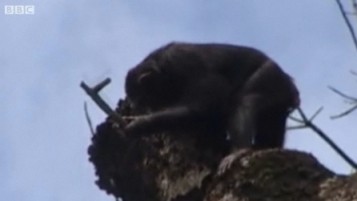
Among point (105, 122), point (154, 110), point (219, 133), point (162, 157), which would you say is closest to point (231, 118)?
point (154, 110)

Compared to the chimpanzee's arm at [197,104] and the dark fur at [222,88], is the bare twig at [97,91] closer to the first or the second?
the chimpanzee's arm at [197,104]

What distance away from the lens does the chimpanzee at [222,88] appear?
7379 mm

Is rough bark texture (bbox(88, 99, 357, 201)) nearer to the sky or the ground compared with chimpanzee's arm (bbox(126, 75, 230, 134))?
nearer to the ground

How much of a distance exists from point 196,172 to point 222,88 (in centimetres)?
322

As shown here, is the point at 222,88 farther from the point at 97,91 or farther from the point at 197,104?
the point at 97,91

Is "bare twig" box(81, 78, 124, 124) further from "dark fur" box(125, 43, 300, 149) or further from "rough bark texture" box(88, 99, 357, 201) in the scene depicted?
"dark fur" box(125, 43, 300, 149)

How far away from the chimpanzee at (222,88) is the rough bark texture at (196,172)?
139 cm

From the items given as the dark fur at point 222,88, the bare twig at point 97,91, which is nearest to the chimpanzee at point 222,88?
the dark fur at point 222,88

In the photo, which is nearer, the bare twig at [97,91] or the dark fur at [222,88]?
the bare twig at [97,91]

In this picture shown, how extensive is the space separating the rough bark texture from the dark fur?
4.58 ft

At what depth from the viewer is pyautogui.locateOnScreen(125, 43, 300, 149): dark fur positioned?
24.3ft

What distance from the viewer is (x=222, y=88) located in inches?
309

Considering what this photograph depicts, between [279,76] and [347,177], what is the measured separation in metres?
4.22

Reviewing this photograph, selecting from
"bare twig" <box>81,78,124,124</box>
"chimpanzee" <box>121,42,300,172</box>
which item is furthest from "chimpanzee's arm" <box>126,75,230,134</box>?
"bare twig" <box>81,78,124,124</box>
